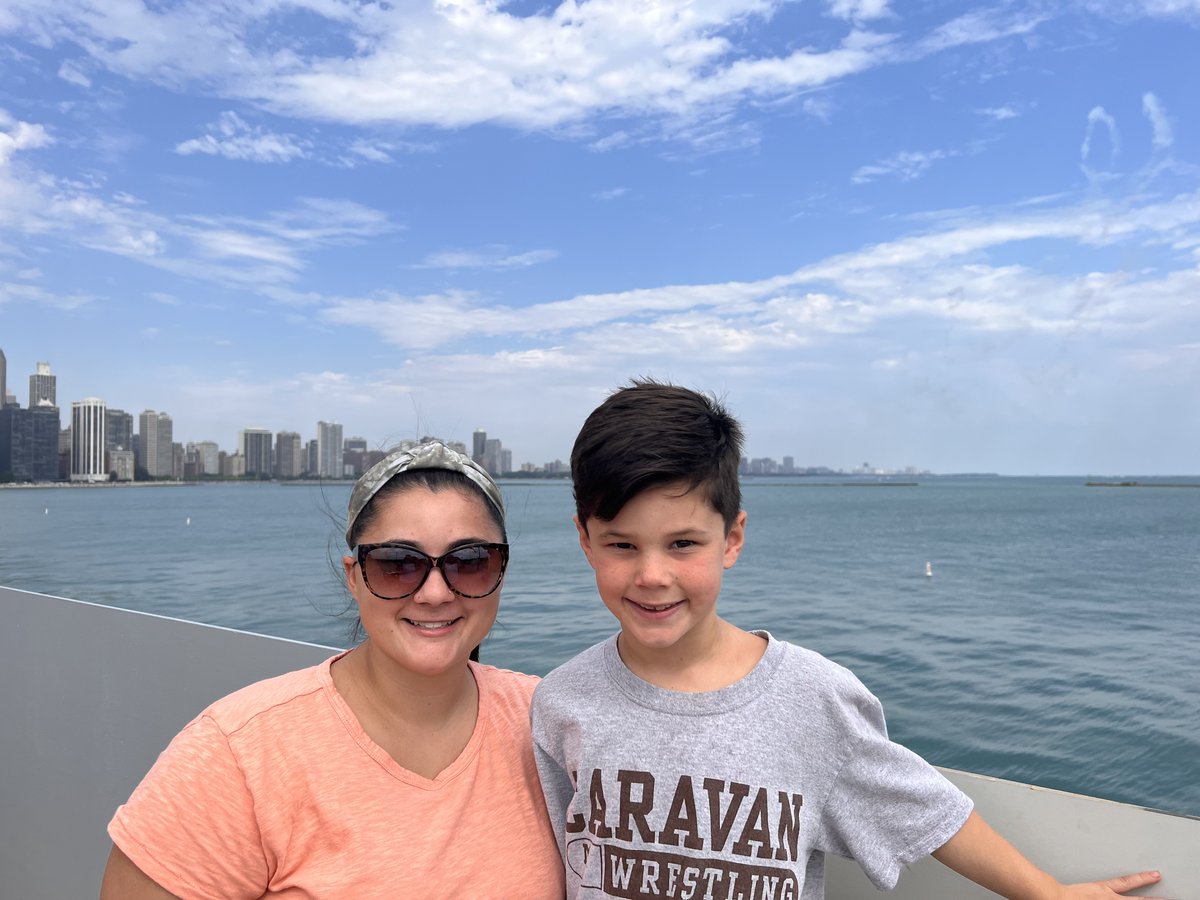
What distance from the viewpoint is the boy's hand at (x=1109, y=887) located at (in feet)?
4.68

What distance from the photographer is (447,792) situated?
5.26 ft

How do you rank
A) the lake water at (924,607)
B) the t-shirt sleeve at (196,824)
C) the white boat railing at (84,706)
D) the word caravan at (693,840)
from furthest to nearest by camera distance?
1. the lake water at (924,607)
2. the white boat railing at (84,706)
3. the word caravan at (693,840)
4. the t-shirt sleeve at (196,824)

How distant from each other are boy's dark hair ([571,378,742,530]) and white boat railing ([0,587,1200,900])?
1.03m

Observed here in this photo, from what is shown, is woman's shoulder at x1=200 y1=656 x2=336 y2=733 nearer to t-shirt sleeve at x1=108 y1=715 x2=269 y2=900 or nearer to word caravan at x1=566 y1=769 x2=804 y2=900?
t-shirt sleeve at x1=108 y1=715 x2=269 y2=900

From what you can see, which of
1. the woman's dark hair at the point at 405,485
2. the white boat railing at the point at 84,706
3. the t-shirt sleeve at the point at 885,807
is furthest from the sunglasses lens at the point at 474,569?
the white boat railing at the point at 84,706

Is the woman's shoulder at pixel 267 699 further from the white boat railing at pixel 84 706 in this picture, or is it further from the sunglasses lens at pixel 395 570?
the white boat railing at pixel 84 706

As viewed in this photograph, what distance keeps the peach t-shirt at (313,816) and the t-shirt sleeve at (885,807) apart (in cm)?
54

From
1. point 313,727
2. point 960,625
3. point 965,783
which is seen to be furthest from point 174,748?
point 960,625

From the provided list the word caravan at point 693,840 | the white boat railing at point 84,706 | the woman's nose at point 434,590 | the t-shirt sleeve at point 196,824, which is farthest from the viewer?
the white boat railing at point 84,706

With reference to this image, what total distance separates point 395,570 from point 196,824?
0.49 metres

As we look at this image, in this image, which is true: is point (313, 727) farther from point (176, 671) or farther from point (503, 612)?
point (503, 612)

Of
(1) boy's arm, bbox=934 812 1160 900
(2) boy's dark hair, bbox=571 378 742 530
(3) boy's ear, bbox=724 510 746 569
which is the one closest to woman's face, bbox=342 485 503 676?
(2) boy's dark hair, bbox=571 378 742 530

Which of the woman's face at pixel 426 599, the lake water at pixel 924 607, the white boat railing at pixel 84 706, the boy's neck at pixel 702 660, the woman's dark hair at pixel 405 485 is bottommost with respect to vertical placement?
the lake water at pixel 924 607

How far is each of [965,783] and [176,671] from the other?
85.9 inches
